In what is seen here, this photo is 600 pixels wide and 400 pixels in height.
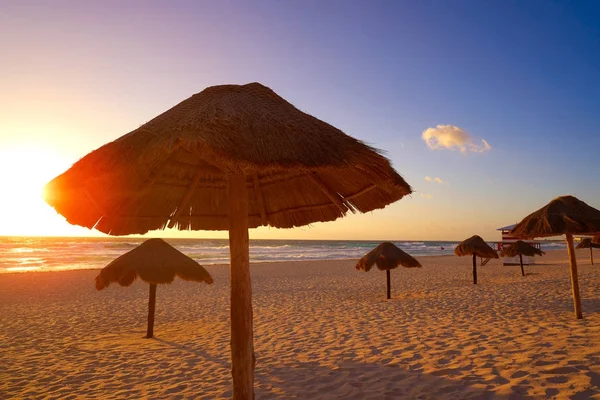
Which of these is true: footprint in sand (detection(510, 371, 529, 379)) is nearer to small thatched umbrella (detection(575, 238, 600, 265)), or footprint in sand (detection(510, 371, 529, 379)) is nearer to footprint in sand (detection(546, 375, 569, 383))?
footprint in sand (detection(546, 375, 569, 383))

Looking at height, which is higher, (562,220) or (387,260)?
(562,220)

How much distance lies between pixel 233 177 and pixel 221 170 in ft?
1.42

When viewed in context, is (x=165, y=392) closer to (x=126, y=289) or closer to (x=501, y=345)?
(x=501, y=345)

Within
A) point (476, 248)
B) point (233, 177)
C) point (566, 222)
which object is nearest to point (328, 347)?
point (233, 177)

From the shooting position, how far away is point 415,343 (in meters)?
7.40

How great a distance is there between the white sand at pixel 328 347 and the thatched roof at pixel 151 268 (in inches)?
57.1

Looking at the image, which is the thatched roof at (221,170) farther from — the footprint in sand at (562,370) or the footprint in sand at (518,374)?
the footprint in sand at (562,370)

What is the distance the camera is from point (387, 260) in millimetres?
13609

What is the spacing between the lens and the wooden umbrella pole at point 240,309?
11.2 feet

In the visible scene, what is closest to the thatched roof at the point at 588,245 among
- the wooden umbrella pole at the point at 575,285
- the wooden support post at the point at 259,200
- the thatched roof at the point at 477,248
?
the thatched roof at the point at 477,248

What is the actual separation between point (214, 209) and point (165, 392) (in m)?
2.96

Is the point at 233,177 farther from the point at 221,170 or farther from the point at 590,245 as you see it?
the point at 590,245

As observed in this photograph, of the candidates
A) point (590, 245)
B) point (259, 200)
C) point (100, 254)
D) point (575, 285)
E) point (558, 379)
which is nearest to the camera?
point (259, 200)

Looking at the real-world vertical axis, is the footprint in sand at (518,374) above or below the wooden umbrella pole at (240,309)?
below
